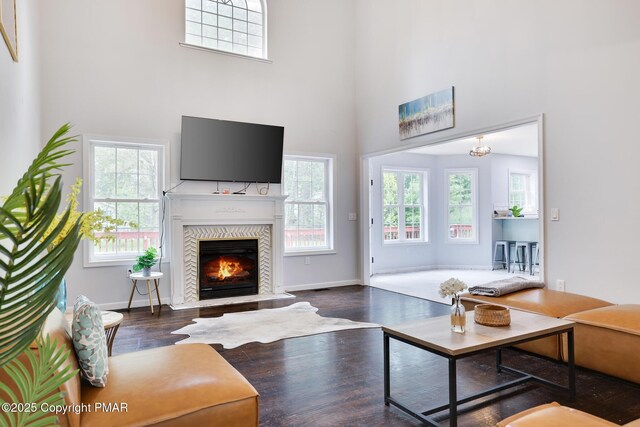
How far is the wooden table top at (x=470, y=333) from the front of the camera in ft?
7.08

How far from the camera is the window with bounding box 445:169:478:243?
906cm

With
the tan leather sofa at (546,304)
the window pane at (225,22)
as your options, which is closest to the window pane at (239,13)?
the window pane at (225,22)

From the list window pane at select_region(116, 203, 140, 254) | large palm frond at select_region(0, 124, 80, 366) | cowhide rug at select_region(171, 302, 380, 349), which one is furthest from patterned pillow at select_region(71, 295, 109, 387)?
window pane at select_region(116, 203, 140, 254)

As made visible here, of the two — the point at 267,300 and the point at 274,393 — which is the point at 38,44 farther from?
the point at 274,393

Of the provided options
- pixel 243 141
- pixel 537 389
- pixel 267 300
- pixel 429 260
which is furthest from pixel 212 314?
pixel 429 260

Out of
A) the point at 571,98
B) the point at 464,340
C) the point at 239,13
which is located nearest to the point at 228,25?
the point at 239,13

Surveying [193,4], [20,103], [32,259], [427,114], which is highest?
[193,4]

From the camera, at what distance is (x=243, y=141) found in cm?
593

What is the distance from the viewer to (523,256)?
8500 mm

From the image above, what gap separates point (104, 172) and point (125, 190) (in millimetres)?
336

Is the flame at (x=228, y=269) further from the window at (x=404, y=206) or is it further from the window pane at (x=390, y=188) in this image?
the window pane at (x=390, y=188)

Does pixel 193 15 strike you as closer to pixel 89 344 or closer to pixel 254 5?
pixel 254 5

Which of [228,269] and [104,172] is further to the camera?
[228,269]

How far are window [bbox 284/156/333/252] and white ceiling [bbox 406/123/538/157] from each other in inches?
60.9
